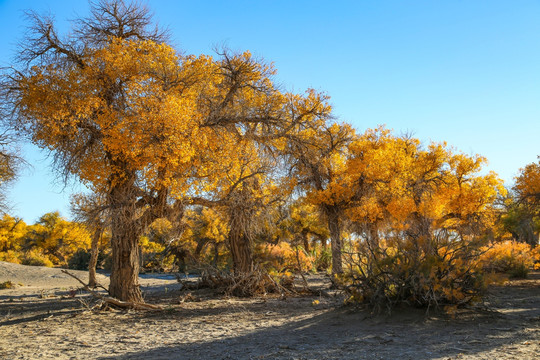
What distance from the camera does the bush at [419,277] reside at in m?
7.04

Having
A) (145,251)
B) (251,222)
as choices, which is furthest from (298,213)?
(251,222)

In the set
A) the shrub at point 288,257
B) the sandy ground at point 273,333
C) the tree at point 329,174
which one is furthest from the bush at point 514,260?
the shrub at point 288,257

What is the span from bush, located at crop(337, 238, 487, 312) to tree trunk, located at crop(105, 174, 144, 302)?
5725 millimetres

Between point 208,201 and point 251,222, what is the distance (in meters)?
1.65

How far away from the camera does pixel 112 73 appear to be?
1027 cm

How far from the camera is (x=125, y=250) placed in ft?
36.3

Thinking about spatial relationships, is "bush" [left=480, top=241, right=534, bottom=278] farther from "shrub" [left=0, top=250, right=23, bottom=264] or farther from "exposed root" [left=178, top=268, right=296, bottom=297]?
"shrub" [left=0, top=250, right=23, bottom=264]

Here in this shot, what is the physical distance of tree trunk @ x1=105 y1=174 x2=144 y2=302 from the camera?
10.6m

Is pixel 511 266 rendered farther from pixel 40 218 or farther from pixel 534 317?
pixel 40 218

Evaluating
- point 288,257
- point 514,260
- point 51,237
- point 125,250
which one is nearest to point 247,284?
point 125,250

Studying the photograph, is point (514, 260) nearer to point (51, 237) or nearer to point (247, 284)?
point (247, 284)

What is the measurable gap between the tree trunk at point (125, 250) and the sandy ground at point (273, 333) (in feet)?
3.00

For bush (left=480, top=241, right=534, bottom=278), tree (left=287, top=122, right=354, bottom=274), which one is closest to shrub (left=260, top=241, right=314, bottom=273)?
tree (left=287, top=122, right=354, bottom=274)

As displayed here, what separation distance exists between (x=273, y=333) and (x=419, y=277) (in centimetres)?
259
